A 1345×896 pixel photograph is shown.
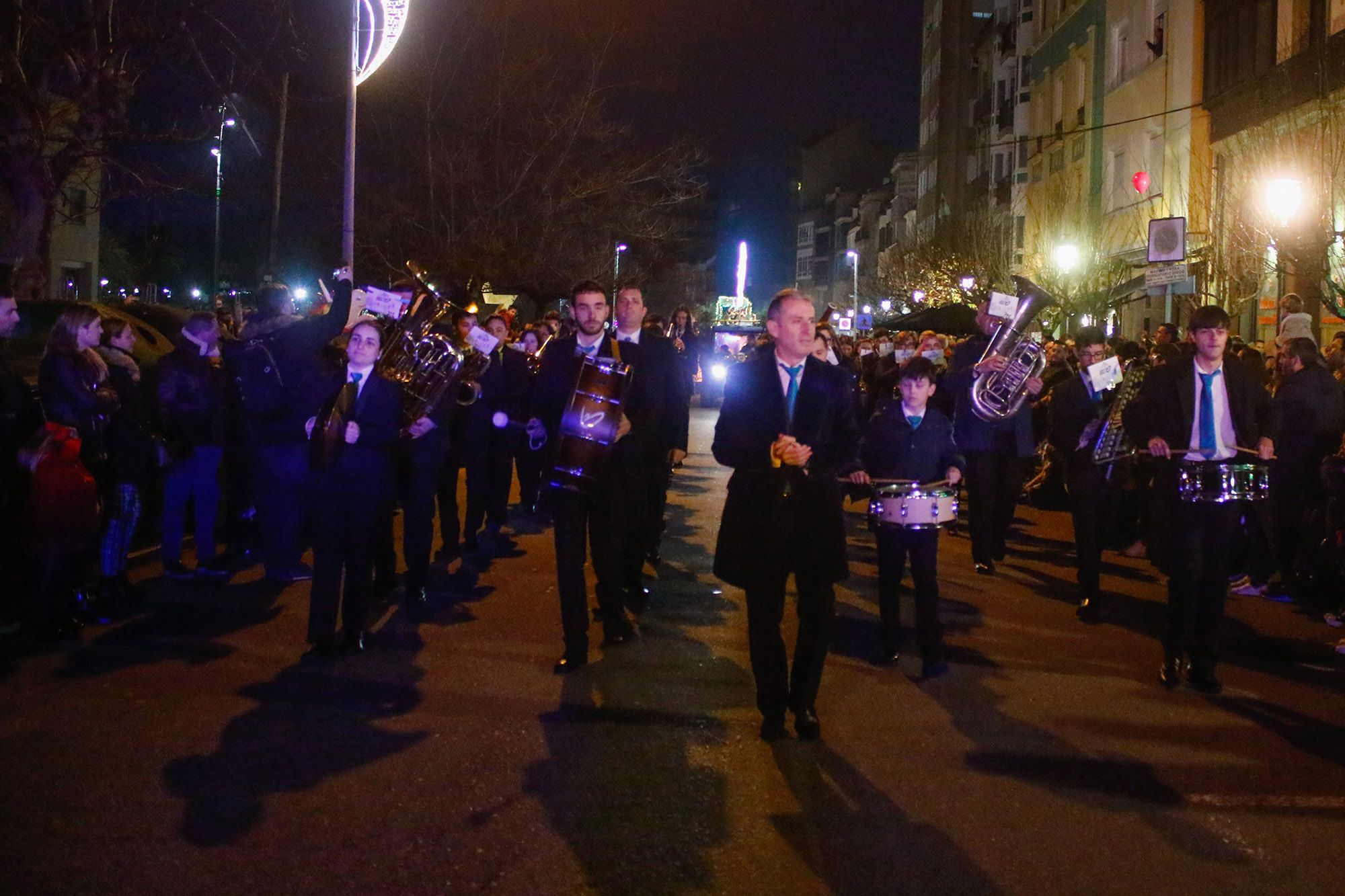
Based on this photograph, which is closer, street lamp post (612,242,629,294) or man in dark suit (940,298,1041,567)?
man in dark suit (940,298,1041,567)

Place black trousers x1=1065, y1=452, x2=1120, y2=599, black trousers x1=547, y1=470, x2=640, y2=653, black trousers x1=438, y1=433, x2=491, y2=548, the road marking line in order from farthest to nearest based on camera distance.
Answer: black trousers x1=438, y1=433, x2=491, y2=548 < black trousers x1=1065, y1=452, x2=1120, y2=599 < black trousers x1=547, y1=470, x2=640, y2=653 < the road marking line

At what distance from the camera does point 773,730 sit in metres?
5.99

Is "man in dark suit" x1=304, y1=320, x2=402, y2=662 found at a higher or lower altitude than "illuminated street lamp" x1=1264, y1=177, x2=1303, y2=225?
lower

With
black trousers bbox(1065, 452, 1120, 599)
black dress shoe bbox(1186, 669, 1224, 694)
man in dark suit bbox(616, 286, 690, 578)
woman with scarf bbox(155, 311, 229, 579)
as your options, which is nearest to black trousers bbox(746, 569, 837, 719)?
man in dark suit bbox(616, 286, 690, 578)

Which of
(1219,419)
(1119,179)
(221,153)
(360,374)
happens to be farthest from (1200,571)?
(1119,179)

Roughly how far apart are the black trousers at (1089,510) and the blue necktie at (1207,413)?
192 centimetres

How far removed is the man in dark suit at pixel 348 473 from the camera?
7.15 meters

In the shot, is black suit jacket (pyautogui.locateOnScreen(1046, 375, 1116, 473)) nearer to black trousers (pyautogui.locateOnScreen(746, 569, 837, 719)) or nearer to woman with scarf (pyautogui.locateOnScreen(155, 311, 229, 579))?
black trousers (pyautogui.locateOnScreen(746, 569, 837, 719))

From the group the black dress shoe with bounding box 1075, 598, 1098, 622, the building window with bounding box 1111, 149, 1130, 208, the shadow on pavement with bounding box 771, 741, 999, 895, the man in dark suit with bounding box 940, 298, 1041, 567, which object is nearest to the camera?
the shadow on pavement with bounding box 771, 741, 999, 895

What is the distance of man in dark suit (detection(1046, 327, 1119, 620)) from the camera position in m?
9.09

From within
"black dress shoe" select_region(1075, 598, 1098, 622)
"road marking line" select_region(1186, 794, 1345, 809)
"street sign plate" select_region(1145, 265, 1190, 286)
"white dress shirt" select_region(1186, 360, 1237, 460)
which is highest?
"street sign plate" select_region(1145, 265, 1190, 286)

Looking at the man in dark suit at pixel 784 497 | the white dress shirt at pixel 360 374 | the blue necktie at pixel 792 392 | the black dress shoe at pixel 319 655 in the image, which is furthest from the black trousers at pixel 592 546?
the blue necktie at pixel 792 392

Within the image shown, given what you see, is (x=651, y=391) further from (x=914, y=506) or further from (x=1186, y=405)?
(x=1186, y=405)

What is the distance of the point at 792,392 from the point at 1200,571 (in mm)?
2660
